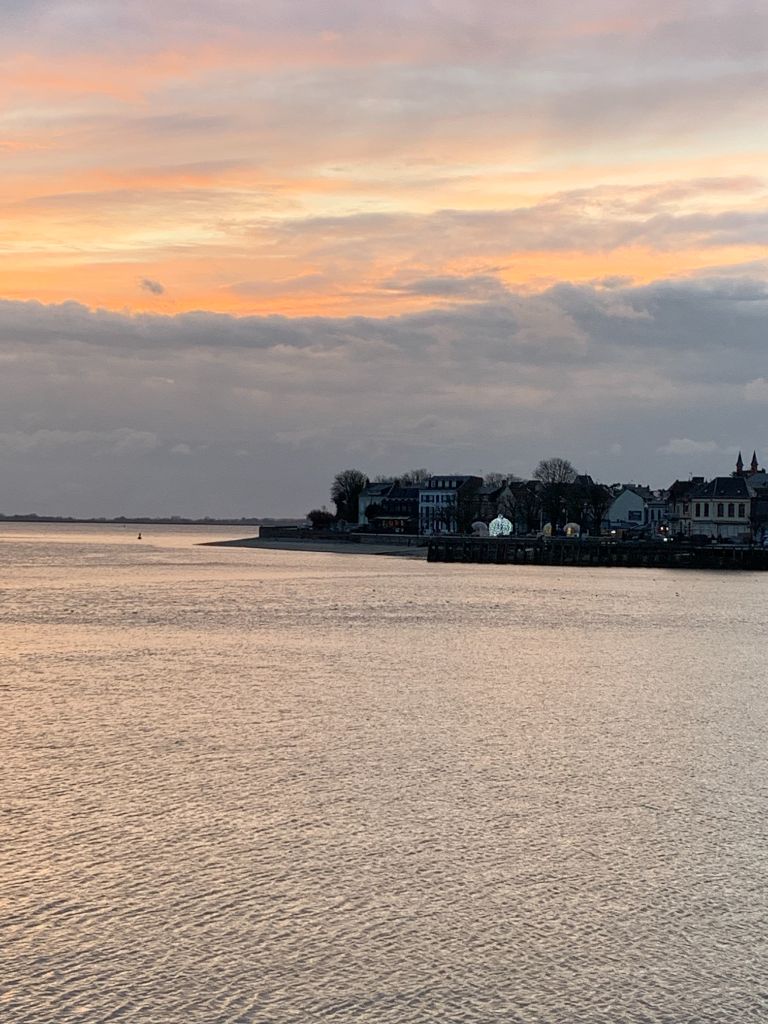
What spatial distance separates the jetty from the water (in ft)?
269

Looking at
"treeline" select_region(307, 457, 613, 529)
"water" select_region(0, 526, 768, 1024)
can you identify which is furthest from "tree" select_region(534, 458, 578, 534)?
"water" select_region(0, 526, 768, 1024)

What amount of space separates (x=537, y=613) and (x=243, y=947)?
46182mm

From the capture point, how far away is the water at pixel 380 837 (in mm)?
13414

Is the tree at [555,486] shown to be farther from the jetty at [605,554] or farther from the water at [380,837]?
the water at [380,837]

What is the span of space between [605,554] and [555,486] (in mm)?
46096

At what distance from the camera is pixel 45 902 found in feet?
51.2

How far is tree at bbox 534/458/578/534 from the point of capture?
16912cm

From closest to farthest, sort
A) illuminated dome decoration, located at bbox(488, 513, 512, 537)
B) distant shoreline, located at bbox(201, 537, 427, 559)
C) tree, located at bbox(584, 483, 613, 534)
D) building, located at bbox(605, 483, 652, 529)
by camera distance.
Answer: distant shoreline, located at bbox(201, 537, 427, 559)
illuminated dome decoration, located at bbox(488, 513, 512, 537)
tree, located at bbox(584, 483, 613, 534)
building, located at bbox(605, 483, 652, 529)

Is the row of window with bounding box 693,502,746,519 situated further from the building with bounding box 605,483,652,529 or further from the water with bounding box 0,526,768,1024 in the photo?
the water with bounding box 0,526,768,1024

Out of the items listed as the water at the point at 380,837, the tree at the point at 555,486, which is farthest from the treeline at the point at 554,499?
the water at the point at 380,837

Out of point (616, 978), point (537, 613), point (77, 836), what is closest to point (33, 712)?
point (77, 836)

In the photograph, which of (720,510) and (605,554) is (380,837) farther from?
(720,510)

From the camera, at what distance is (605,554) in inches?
4911

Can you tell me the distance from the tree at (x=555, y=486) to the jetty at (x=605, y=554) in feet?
120
